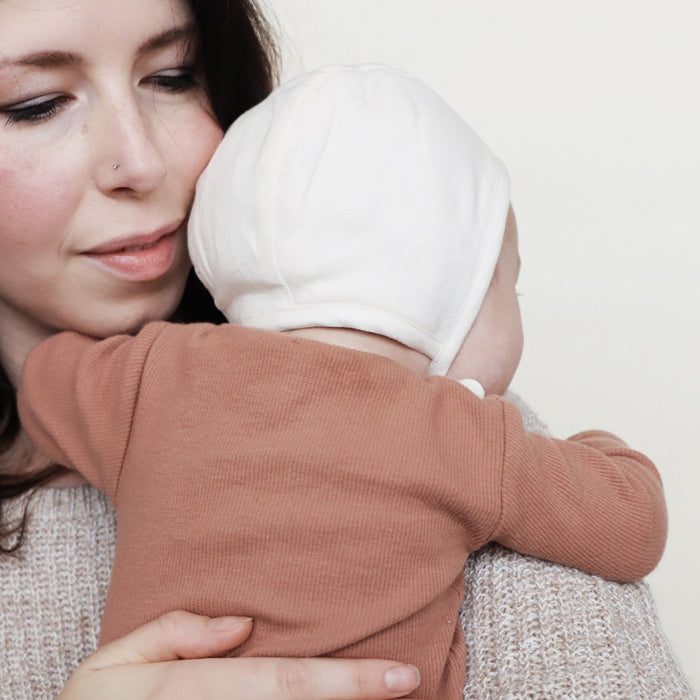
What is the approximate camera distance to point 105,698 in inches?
47.9

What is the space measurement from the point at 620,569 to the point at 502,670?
7.5 inches

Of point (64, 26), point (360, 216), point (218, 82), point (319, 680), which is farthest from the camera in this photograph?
point (218, 82)

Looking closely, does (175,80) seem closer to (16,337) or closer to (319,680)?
(16,337)

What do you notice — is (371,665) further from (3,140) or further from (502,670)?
(3,140)

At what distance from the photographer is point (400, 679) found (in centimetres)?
115

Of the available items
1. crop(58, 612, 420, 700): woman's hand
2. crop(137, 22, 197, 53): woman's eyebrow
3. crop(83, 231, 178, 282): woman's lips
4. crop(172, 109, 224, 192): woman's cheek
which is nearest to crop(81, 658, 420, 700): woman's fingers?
crop(58, 612, 420, 700): woman's hand

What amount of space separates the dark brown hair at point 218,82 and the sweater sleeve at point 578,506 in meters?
0.74

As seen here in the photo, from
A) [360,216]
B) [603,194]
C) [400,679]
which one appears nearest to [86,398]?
[360,216]

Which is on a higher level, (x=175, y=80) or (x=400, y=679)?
(x=175, y=80)

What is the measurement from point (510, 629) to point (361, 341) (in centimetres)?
37

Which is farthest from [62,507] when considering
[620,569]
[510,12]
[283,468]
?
[510,12]

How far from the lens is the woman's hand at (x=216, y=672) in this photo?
115 cm

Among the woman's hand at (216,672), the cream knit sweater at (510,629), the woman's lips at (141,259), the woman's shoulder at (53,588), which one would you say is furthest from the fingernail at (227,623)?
the woman's lips at (141,259)

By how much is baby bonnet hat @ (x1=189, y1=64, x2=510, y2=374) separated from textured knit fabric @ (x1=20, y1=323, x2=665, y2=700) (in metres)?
0.08
